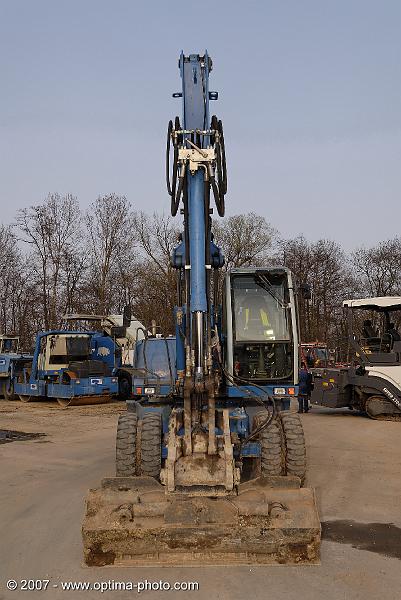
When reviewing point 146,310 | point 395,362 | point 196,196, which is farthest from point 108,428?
point 146,310

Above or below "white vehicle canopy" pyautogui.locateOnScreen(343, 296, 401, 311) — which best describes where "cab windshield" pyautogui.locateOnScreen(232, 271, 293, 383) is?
below

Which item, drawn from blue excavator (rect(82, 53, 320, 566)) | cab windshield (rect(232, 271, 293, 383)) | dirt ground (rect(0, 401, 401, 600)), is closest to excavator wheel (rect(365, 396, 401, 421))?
dirt ground (rect(0, 401, 401, 600))

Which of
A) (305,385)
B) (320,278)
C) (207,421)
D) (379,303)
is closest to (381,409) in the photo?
(379,303)

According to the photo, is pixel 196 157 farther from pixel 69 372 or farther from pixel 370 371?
pixel 69 372

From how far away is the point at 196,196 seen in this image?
7340 mm

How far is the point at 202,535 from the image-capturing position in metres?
5.37

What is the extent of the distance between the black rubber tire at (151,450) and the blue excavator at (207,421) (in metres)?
0.01

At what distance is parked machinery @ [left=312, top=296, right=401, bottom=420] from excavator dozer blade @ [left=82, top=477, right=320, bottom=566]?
10983 millimetres

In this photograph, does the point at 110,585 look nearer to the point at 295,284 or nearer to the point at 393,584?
the point at 393,584

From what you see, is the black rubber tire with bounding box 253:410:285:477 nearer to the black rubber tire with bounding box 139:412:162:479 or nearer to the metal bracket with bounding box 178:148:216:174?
the black rubber tire with bounding box 139:412:162:479

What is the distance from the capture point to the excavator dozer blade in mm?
5348

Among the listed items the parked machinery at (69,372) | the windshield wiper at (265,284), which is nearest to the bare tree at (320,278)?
the parked machinery at (69,372)

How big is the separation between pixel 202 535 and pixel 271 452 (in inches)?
76.8

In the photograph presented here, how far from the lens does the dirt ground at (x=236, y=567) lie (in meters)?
5.00
